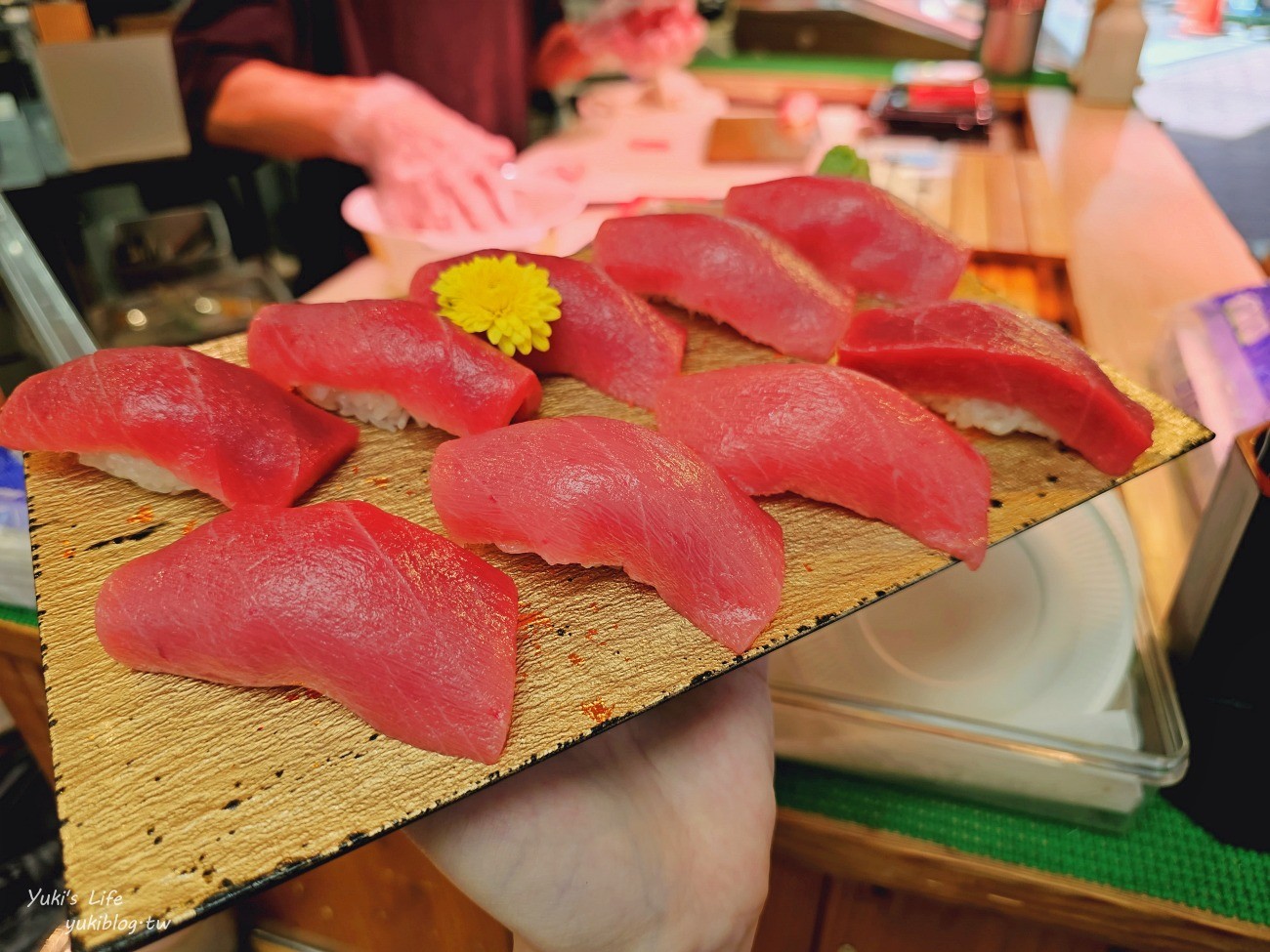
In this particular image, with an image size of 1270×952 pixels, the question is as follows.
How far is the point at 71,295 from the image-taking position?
77.5 inches

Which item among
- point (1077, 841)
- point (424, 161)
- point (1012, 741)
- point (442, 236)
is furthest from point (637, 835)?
point (424, 161)

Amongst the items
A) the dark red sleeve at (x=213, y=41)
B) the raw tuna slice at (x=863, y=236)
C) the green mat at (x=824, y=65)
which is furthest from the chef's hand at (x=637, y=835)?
the green mat at (x=824, y=65)

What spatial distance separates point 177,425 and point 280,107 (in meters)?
1.74

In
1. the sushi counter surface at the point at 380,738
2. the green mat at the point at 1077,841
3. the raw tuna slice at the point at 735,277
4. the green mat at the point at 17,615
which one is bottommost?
the green mat at the point at 1077,841

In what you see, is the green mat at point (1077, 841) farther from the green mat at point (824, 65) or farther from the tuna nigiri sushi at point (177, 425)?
the green mat at point (824, 65)

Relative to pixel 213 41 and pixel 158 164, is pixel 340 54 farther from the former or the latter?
pixel 158 164

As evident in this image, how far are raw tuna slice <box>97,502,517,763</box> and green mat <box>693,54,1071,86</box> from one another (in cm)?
362

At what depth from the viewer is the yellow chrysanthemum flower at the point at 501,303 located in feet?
4.09

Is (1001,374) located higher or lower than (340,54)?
lower

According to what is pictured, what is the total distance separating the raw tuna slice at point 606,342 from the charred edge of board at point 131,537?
517mm

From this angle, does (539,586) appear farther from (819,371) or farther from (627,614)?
(819,371)

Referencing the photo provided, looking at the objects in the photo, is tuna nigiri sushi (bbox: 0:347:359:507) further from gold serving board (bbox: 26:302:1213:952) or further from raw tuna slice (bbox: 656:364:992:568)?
raw tuna slice (bbox: 656:364:992:568)

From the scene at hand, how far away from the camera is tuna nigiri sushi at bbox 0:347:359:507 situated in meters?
1.04

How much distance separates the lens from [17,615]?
1.35 meters
